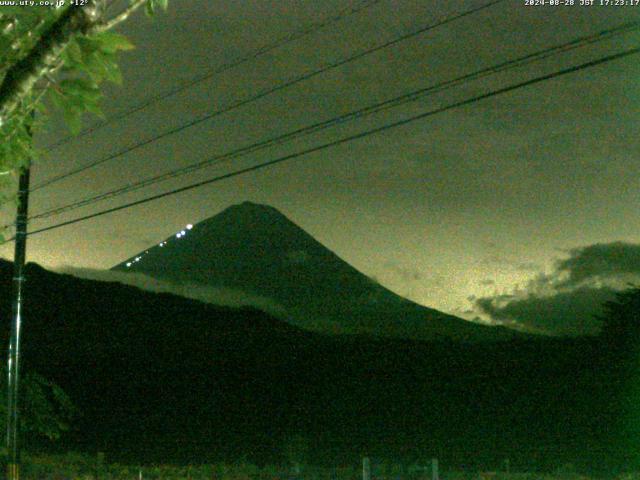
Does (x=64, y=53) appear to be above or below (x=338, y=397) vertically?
above

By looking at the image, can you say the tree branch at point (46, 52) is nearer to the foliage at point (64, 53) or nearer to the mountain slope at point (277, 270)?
the foliage at point (64, 53)

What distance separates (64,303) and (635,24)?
235 feet

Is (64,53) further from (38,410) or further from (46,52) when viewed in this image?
(38,410)

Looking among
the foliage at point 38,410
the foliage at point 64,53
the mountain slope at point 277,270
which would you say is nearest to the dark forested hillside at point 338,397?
the foliage at point 38,410

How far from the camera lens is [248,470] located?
24078 millimetres

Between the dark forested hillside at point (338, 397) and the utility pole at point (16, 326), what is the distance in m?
16.2

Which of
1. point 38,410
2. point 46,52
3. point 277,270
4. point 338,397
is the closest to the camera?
point 46,52

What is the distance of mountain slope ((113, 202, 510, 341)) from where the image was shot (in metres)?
125

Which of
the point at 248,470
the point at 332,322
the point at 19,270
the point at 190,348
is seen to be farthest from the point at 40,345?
the point at 332,322

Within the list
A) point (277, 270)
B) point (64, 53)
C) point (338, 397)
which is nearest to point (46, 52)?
point (64, 53)

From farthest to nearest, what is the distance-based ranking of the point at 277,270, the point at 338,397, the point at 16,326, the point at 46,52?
the point at 277,270, the point at 338,397, the point at 16,326, the point at 46,52

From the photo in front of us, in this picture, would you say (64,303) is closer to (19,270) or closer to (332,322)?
(332,322)

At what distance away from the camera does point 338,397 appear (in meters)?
48.8

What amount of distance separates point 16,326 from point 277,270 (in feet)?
431
